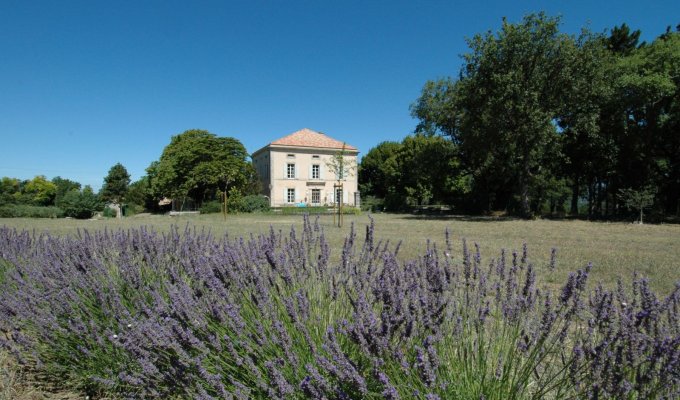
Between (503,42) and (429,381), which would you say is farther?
(503,42)

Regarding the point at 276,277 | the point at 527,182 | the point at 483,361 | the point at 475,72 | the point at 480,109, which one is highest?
the point at 475,72

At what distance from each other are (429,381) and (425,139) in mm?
47986

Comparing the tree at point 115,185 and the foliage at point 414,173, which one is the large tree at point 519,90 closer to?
the foliage at point 414,173

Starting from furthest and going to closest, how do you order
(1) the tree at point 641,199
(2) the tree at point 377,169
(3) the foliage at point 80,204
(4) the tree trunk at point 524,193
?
(2) the tree at point 377,169 < (3) the foliage at point 80,204 < (4) the tree trunk at point 524,193 < (1) the tree at point 641,199

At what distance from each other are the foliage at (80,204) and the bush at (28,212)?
95 centimetres

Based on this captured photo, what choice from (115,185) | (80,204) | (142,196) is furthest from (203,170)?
(115,185)

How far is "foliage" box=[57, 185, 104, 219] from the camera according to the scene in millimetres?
30109

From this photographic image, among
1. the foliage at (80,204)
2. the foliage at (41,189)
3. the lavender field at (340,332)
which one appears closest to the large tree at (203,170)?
the foliage at (80,204)

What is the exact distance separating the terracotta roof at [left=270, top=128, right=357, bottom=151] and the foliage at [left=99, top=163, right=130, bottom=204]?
876 inches

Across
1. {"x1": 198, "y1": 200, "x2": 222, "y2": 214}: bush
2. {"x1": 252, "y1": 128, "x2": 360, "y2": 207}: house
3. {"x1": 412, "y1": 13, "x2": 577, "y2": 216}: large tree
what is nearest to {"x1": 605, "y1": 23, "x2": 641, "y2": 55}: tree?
{"x1": 412, "y1": 13, "x2": 577, "y2": 216}: large tree

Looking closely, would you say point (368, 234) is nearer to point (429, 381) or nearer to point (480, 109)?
point (429, 381)

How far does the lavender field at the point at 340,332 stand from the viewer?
1.57 metres

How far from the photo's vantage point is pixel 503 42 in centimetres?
2170

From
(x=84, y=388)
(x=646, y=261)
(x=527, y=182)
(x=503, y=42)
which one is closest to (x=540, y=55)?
(x=503, y=42)
